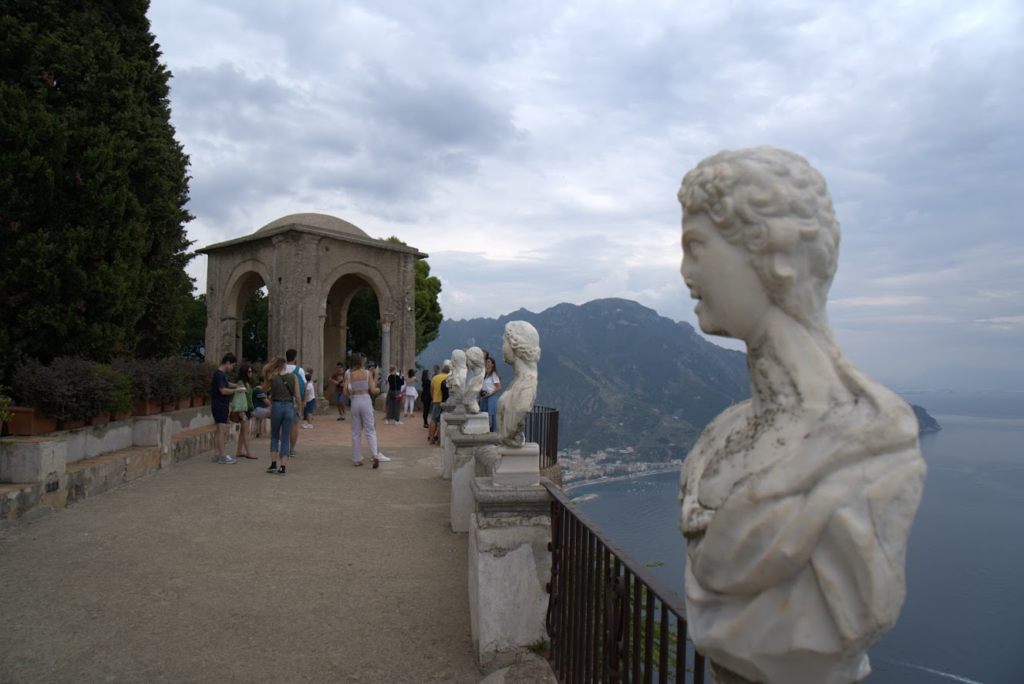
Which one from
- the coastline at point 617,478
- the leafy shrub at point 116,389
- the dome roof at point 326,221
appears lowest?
the coastline at point 617,478

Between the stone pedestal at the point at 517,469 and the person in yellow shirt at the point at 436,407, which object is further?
the person in yellow shirt at the point at 436,407

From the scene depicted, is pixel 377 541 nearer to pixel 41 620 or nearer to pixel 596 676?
pixel 41 620

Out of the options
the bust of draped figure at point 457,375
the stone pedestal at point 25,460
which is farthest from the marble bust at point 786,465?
the bust of draped figure at point 457,375

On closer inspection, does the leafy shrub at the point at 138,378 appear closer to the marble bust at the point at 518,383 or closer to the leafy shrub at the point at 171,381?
the leafy shrub at the point at 171,381

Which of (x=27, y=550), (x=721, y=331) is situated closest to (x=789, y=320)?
(x=721, y=331)

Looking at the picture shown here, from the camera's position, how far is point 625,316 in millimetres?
60688

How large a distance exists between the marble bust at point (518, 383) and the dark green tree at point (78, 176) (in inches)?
298

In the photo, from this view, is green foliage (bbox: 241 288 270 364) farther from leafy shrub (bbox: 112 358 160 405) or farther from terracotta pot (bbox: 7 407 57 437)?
terracotta pot (bbox: 7 407 57 437)

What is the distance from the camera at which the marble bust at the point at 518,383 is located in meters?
4.66

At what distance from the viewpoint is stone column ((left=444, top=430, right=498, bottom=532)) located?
690cm

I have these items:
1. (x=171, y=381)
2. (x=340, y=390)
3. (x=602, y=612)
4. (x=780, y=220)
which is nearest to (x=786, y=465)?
(x=780, y=220)

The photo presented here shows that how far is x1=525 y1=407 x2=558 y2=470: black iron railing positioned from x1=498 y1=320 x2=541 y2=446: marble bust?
16.7 ft

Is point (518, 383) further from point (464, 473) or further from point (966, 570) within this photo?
point (966, 570)

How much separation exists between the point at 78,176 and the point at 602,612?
33.3ft
